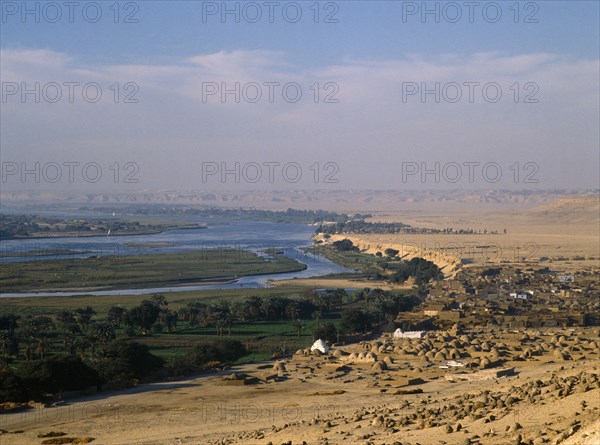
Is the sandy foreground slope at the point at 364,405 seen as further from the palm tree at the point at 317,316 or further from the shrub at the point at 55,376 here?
the palm tree at the point at 317,316

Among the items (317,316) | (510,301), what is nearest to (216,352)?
(317,316)

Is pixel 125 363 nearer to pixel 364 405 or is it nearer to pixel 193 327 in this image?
pixel 364 405

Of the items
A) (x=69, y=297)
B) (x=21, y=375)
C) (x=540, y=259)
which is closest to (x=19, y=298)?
(x=69, y=297)

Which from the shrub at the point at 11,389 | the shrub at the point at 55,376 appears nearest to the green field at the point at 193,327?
the shrub at the point at 55,376

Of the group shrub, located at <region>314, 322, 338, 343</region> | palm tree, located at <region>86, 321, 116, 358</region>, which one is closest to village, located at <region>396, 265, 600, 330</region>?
shrub, located at <region>314, 322, 338, 343</region>

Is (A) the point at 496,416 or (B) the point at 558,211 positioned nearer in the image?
(A) the point at 496,416

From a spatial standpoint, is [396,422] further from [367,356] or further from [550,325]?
[550,325]

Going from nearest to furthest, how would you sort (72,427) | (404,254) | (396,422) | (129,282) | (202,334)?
(396,422), (72,427), (202,334), (129,282), (404,254)
